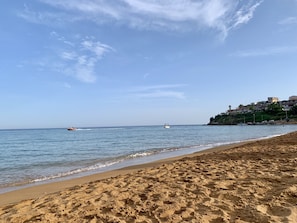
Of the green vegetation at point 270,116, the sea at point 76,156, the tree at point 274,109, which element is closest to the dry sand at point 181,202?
the sea at point 76,156

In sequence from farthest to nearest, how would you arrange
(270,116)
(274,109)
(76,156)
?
(274,109) → (270,116) → (76,156)

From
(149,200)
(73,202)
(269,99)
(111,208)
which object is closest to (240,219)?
(149,200)

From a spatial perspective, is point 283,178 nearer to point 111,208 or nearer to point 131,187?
point 131,187

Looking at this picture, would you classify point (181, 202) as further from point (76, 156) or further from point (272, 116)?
point (272, 116)

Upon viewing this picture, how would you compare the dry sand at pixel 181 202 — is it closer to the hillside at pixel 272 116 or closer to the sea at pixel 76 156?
the sea at pixel 76 156

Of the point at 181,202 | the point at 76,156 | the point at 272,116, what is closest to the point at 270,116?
the point at 272,116

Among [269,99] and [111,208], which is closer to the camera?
[111,208]

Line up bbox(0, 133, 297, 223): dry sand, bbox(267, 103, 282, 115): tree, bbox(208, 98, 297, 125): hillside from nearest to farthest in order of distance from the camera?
bbox(0, 133, 297, 223): dry sand < bbox(208, 98, 297, 125): hillside < bbox(267, 103, 282, 115): tree

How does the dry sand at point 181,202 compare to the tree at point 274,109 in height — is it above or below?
below

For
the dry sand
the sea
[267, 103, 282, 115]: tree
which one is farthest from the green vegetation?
the dry sand

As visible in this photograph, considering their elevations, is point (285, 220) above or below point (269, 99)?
below

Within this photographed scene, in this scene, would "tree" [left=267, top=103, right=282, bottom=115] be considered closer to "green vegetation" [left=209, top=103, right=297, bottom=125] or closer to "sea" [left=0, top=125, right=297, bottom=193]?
"green vegetation" [left=209, top=103, right=297, bottom=125]

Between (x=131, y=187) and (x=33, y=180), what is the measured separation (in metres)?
5.86

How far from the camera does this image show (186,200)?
4.44 metres
